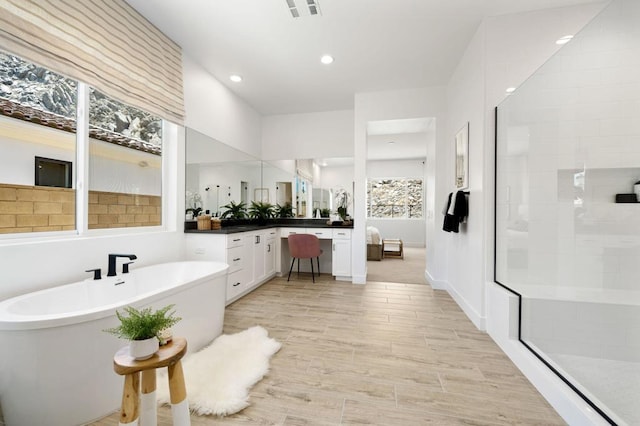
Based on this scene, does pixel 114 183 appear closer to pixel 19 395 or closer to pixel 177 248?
pixel 177 248

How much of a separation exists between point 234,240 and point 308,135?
256 centimetres

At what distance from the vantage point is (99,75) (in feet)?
6.65

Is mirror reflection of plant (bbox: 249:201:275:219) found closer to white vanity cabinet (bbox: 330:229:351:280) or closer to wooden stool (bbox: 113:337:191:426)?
white vanity cabinet (bbox: 330:229:351:280)

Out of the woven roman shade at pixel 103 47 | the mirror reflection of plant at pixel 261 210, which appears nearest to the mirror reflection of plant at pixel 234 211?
the mirror reflection of plant at pixel 261 210

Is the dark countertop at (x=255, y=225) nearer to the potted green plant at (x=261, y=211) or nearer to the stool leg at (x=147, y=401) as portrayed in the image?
the potted green plant at (x=261, y=211)

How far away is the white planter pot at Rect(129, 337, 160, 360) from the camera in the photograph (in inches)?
43.8

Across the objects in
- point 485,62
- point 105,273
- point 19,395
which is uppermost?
point 485,62

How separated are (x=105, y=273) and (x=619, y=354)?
3537 millimetres

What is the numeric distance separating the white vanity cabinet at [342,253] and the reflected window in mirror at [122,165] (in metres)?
2.50

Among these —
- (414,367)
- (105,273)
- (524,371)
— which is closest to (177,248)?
(105,273)

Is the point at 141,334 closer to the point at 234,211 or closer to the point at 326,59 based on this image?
the point at 234,211

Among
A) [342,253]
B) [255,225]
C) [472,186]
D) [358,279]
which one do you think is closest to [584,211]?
[472,186]

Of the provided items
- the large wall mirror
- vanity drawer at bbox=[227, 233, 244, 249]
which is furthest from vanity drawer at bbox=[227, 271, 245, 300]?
the large wall mirror

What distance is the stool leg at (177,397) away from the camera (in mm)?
1194
